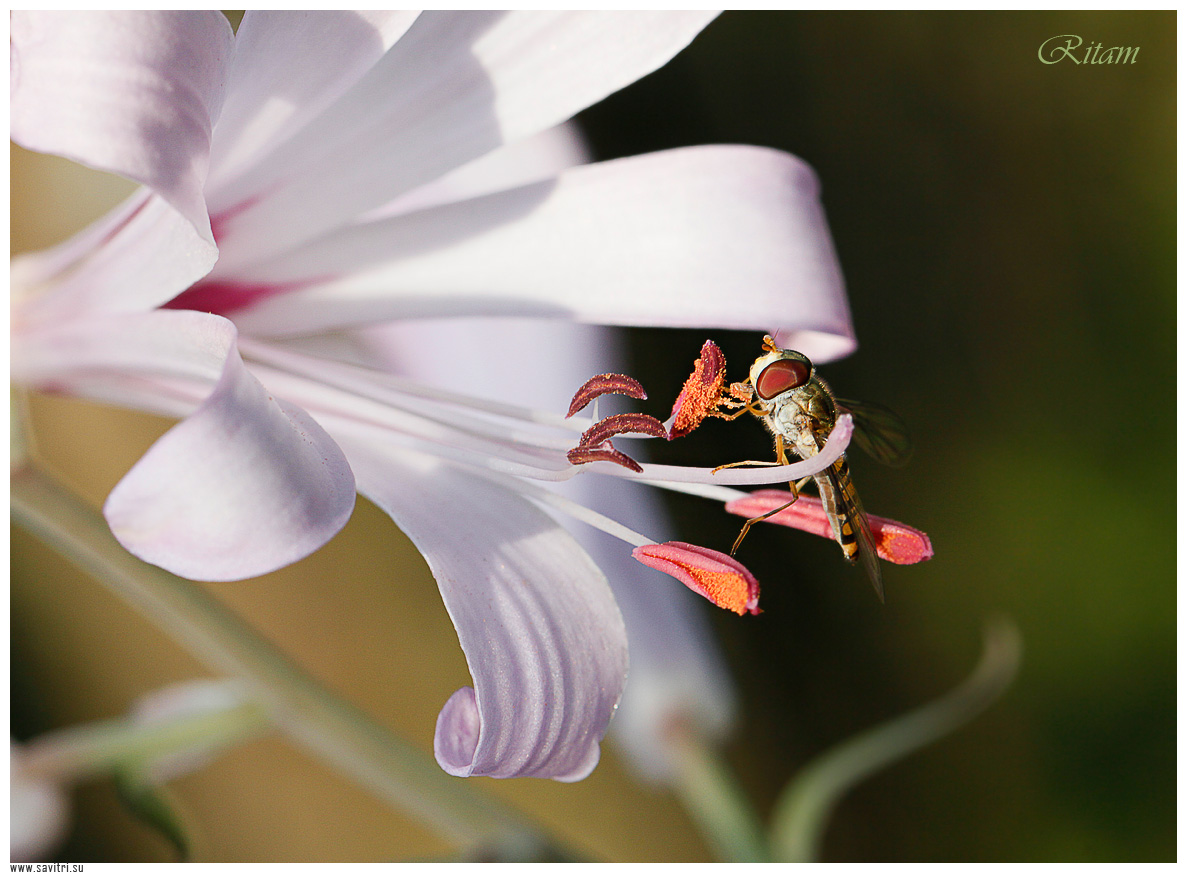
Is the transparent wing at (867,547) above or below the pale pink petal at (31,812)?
above

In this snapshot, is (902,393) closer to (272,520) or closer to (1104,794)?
(1104,794)

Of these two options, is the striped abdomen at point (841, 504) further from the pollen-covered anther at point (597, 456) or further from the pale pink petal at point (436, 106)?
the pale pink petal at point (436, 106)

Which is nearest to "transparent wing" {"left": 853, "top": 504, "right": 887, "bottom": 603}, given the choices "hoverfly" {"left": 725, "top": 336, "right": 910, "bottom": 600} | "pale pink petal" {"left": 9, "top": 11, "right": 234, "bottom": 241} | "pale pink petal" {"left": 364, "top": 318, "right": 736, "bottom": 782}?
"hoverfly" {"left": 725, "top": 336, "right": 910, "bottom": 600}

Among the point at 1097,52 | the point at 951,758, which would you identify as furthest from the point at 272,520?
the point at 951,758

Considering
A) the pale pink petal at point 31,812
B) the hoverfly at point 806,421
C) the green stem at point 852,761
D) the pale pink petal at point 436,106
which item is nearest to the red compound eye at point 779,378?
the hoverfly at point 806,421

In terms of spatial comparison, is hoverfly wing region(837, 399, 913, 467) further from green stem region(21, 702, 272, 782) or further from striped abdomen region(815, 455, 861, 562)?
green stem region(21, 702, 272, 782)
